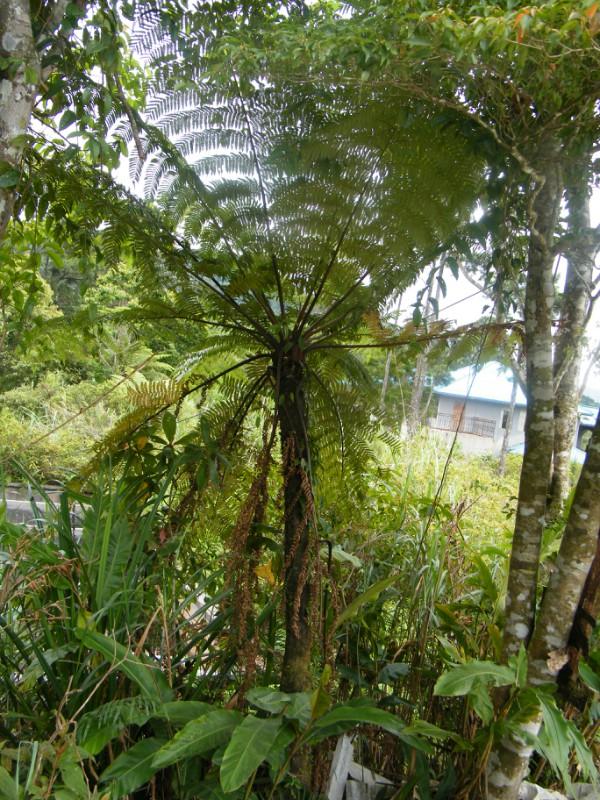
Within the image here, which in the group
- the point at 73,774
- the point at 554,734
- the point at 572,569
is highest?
the point at 572,569

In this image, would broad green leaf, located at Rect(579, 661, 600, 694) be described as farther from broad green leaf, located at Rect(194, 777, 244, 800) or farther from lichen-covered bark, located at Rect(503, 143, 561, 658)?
broad green leaf, located at Rect(194, 777, 244, 800)

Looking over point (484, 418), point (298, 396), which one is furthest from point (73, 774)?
point (484, 418)

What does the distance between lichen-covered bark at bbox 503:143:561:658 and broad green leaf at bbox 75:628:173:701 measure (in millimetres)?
915

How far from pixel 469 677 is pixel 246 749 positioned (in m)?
0.53

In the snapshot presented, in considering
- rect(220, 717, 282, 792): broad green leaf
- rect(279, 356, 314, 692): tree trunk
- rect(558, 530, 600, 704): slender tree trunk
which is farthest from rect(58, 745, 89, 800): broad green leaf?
rect(558, 530, 600, 704): slender tree trunk

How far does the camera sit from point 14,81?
171 cm

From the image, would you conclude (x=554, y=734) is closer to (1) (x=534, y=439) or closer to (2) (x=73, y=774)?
(1) (x=534, y=439)

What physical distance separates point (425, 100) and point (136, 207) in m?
0.89

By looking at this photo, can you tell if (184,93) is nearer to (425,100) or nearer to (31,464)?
(425,100)

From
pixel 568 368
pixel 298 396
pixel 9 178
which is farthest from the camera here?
pixel 568 368

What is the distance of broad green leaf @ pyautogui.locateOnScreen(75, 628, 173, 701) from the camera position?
145 cm

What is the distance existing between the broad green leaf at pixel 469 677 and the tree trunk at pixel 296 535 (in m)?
0.41

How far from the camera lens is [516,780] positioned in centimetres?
155

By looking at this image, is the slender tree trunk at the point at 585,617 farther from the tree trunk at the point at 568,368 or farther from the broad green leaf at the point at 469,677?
the tree trunk at the point at 568,368
